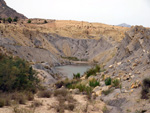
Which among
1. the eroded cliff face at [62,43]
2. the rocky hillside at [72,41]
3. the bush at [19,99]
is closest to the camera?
the bush at [19,99]

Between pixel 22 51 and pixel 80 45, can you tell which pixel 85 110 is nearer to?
pixel 22 51

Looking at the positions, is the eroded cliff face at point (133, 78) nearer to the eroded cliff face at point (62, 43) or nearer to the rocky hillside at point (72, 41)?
the eroded cliff face at point (62, 43)

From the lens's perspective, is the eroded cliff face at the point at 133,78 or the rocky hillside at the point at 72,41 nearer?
the eroded cliff face at the point at 133,78

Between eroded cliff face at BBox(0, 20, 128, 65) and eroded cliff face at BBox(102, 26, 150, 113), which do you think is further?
eroded cliff face at BBox(0, 20, 128, 65)

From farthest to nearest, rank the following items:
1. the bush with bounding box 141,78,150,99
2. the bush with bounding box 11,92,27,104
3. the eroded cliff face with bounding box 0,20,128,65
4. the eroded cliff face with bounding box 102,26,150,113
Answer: the eroded cliff face with bounding box 0,20,128,65 < the bush with bounding box 11,92,27,104 < the eroded cliff face with bounding box 102,26,150,113 < the bush with bounding box 141,78,150,99

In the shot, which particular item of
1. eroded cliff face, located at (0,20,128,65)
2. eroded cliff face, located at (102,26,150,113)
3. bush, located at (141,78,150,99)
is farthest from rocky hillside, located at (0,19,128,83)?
bush, located at (141,78,150,99)

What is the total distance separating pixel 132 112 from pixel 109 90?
11.4ft

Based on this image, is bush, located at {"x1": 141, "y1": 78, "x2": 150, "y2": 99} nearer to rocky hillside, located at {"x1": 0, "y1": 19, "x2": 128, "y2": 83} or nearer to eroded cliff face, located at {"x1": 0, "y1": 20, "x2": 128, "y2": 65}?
eroded cliff face, located at {"x1": 0, "y1": 20, "x2": 128, "y2": 65}

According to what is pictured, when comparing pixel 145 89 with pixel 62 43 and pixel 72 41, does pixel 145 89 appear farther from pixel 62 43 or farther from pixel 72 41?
pixel 72 41

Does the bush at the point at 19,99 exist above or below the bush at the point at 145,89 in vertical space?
below

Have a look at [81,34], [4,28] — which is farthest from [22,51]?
[81,34]

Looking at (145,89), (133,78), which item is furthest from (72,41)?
(145,89)

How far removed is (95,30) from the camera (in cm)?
8162

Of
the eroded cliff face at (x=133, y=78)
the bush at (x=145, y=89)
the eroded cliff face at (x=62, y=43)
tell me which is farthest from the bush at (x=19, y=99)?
the eroded cliff face at (x=62, y=43)
